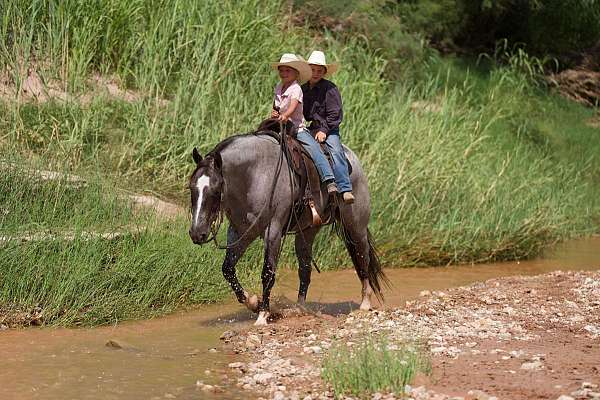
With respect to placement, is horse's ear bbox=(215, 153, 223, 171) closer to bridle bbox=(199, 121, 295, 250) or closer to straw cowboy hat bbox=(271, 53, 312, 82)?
bridle bbox=(199, 121, 295, 250)

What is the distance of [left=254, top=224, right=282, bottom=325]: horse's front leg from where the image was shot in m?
9.44

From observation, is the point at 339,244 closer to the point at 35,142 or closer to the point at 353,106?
the point at 353,106

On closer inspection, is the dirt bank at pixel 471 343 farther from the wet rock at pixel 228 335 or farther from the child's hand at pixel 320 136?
the child's hand at pixel 320 136

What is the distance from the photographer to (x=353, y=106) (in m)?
15.3

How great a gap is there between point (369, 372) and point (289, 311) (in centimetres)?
323

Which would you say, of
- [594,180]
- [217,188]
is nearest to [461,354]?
[217,188]

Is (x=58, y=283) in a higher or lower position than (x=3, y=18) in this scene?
lower

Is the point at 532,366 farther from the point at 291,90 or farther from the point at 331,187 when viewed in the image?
the point at 291,90

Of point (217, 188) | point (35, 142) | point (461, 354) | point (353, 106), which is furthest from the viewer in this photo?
point (353, 106)

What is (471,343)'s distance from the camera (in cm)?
804

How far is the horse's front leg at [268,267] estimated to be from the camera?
9.44 meters

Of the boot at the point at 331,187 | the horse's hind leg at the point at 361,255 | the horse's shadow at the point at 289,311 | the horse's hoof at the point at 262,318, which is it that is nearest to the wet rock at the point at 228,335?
the horse's hoof at the point at 262,318

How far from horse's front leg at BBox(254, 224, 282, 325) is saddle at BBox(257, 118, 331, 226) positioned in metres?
0.40

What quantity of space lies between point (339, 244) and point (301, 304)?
2958mm
